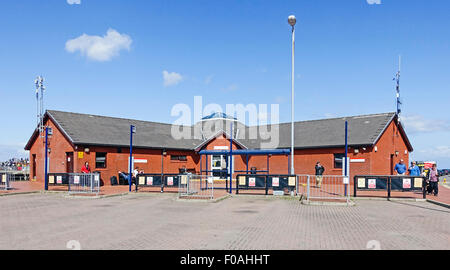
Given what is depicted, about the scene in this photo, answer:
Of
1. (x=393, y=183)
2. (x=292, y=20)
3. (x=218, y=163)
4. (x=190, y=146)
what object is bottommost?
(x=393, y=183)

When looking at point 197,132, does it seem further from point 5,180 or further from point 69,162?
point 5,180

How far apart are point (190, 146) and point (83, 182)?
47.8ft

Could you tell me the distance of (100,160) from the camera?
2767 centimetres

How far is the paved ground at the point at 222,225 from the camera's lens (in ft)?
27.4

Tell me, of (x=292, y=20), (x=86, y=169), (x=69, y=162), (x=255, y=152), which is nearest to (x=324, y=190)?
(x=255, y=152)

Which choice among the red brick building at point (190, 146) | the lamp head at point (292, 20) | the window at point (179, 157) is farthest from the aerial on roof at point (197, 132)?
the lamp head at point (292, 20)

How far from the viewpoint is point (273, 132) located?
3634 cm

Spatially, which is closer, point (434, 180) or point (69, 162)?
point (434, 180)

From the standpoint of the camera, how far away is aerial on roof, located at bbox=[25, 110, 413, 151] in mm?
27641

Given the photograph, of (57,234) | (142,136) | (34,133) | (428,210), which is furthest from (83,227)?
(34,133)

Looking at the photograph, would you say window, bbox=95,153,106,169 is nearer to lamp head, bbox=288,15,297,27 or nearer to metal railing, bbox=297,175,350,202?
metal railing, bbox=297,175,350,202

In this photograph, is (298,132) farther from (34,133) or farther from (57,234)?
(57,234)
